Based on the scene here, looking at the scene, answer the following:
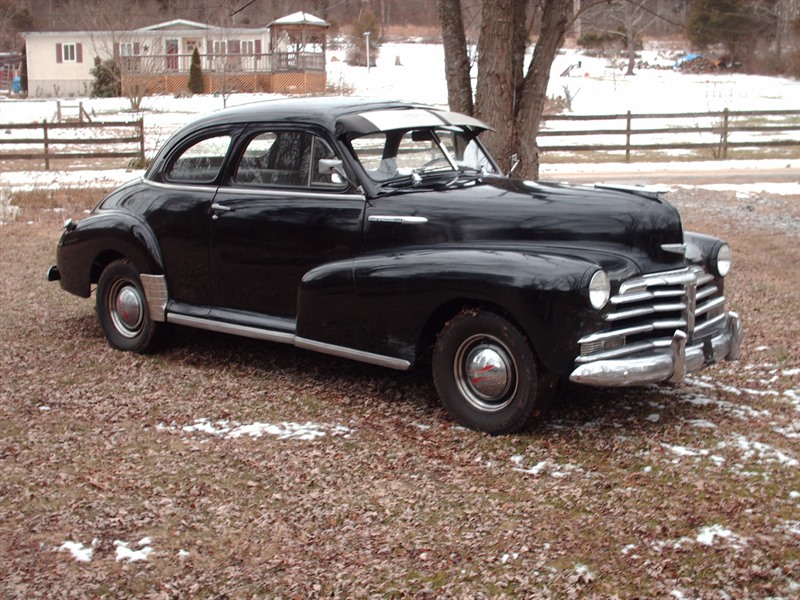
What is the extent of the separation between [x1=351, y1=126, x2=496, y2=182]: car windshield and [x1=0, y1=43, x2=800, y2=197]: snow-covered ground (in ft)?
52.4

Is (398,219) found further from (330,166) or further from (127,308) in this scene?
(127,308)

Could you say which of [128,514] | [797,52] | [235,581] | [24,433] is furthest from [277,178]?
[797,52]

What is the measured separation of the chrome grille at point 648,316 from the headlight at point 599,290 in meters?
0.07

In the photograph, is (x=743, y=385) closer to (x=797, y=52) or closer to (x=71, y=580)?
(x=71, y=580)

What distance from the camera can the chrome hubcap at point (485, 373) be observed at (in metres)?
5.46

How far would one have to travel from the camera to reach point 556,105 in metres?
38.1

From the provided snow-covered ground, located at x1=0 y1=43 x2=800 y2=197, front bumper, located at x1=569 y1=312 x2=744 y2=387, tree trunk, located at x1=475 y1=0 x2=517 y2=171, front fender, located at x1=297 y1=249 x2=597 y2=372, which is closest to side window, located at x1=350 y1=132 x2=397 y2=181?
front fender, located at x1=297 y1=249 x2=597 y2=372

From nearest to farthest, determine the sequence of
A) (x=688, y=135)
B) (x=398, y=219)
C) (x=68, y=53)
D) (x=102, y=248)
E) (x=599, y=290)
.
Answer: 1. (x=599, y=290)
2. (x=398, y=219)
3. (x=102, y=248)
4. (x=688, y=135)
5. (x=68, y=53)

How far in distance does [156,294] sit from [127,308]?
1.44 feet

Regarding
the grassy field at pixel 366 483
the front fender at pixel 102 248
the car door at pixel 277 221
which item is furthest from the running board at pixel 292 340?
the front fender at pixel 102 248

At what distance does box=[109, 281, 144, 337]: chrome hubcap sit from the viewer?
24.2ft

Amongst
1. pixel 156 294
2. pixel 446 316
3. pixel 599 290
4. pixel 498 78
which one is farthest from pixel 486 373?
pixel 498 78

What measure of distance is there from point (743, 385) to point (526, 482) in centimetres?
227

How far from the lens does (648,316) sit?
549 centimetres
